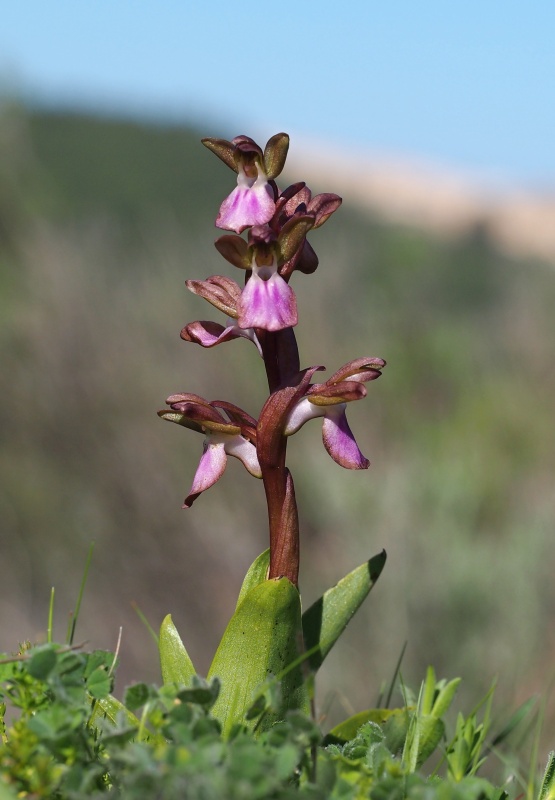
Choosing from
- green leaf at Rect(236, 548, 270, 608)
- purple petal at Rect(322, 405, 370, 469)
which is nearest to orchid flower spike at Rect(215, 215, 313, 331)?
purple petal at Rect(322, 405, 370, 469)

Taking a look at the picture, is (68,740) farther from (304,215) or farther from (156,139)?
(156,139)

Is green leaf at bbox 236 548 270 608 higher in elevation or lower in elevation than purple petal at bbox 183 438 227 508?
lower

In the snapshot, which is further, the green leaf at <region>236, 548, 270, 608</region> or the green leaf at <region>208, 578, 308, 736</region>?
the green leaf at <region>236, 548, 270, 608</region>

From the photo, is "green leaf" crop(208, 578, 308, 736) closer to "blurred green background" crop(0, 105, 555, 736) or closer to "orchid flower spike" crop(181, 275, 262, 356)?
"orchid flower spike" crop(181, 275, 262, 356)

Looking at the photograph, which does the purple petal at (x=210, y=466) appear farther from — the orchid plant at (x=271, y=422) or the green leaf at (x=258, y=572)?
the green leaf at (x=258, y=572)

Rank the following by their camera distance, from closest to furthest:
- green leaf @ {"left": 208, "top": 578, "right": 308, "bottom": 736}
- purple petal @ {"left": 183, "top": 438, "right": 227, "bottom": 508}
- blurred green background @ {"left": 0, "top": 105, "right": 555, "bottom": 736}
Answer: green leaf @ {"left": 208, "top": 578, "right": 308, "bottom": 736} → purple petal @ {"left": 183, "top": 438, "right": 227, "bottom": 508} → blurred green background @ {"left": 0, "top": 105, "right": 555, "bottom": 736}

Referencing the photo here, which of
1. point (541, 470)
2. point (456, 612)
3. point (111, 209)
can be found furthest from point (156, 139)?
point (456, 612)
